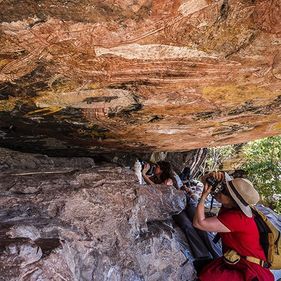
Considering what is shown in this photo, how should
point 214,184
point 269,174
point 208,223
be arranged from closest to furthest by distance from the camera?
point 208,223 → point 214,184 → point 269,174

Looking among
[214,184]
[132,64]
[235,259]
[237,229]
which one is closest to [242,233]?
[237,229]

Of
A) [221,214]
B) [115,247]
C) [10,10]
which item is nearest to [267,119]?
[221,214]

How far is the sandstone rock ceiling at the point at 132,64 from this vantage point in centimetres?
288

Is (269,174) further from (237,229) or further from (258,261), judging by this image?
(237,229)

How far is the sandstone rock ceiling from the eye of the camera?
2883 millimetres

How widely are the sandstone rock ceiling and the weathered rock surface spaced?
0.98m

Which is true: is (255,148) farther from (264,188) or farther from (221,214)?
(221,214)

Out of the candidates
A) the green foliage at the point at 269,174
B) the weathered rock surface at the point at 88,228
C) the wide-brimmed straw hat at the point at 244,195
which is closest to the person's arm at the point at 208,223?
the wide-brimmed straw hat at the point at 244,195

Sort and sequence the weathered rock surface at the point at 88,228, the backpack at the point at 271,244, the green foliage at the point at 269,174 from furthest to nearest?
the green foliage at the point at 269,174
the backpack at the point at 271,244
the weathered rock surface at the point at 88,228

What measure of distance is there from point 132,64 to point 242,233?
2.51 metres

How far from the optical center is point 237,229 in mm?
4148

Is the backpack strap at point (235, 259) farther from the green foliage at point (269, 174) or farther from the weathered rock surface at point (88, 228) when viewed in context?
the green foliage at point (269, 174)

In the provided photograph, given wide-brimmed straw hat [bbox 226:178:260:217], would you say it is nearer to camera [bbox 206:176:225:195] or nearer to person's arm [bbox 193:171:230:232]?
camera [bbox 206:176:225:195]

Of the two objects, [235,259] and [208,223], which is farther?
[235,259]
